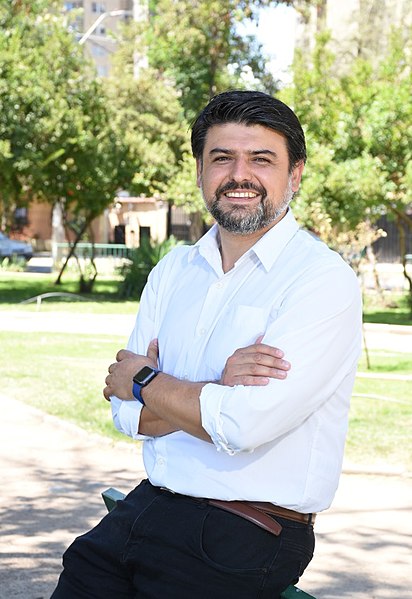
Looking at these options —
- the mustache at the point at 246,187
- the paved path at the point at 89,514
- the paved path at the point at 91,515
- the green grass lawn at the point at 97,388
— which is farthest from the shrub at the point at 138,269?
the mustache at the point at 246,187

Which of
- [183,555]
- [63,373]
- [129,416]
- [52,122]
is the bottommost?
[63,373]

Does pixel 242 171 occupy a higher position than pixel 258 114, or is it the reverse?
pixel 258 114

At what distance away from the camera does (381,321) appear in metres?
22.7

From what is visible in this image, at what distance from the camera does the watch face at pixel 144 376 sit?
9.27 ft

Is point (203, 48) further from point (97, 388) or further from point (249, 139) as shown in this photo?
point (249, 139)

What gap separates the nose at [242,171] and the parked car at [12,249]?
39032mm

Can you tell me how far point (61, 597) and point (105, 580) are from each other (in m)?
0.13

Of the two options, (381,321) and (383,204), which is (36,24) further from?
(381,321)

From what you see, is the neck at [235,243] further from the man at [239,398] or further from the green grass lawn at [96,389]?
the green grass lawn at [96,389]

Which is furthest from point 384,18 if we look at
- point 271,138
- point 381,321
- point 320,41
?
point 271,138

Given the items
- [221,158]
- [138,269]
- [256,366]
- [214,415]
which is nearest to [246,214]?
[221,158]

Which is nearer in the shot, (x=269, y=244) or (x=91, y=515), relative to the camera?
(x=269, y=244)

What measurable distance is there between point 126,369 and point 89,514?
401 cm

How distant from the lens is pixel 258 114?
2783mm
